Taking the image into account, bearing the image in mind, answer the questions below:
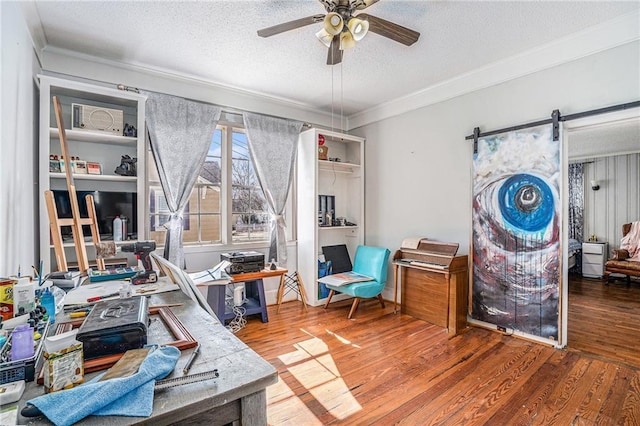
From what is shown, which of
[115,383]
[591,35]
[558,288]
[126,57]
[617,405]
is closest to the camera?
[115,383]

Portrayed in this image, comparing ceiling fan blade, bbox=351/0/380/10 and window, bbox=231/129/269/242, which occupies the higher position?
ceiling fan blade, bbox=351/0/380/10

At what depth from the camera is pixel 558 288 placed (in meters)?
2.84

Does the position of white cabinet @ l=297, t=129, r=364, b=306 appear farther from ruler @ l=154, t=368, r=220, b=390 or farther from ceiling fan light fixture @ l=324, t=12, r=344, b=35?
ruler @ l=154, t=368, r=220, b=390

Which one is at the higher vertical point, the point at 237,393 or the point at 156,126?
the point at 156,126

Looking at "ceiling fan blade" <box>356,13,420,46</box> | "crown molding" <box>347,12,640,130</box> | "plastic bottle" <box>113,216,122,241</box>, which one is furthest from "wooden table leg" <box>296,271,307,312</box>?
"ceiling fan blade" <box>356,13,420,46</box>

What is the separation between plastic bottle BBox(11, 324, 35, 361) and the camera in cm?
89

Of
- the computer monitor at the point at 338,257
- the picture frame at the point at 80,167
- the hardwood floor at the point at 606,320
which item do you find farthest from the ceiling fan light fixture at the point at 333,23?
the hardwood floor at the point at 606,320

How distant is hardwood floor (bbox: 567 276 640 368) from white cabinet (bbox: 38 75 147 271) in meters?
4.26

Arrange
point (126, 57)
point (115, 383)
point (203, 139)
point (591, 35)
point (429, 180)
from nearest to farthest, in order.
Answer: point (115, 383) → point (591, 35) → point (126, 57) → point (203, 139) → point (429, 180)

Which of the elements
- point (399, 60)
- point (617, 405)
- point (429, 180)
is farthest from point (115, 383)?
point (429, 180)

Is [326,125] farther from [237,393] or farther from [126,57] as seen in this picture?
[237,393]

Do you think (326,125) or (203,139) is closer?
(203,139)

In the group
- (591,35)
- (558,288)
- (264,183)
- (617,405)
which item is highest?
(591,35)

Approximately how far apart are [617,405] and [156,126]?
14.2ft
